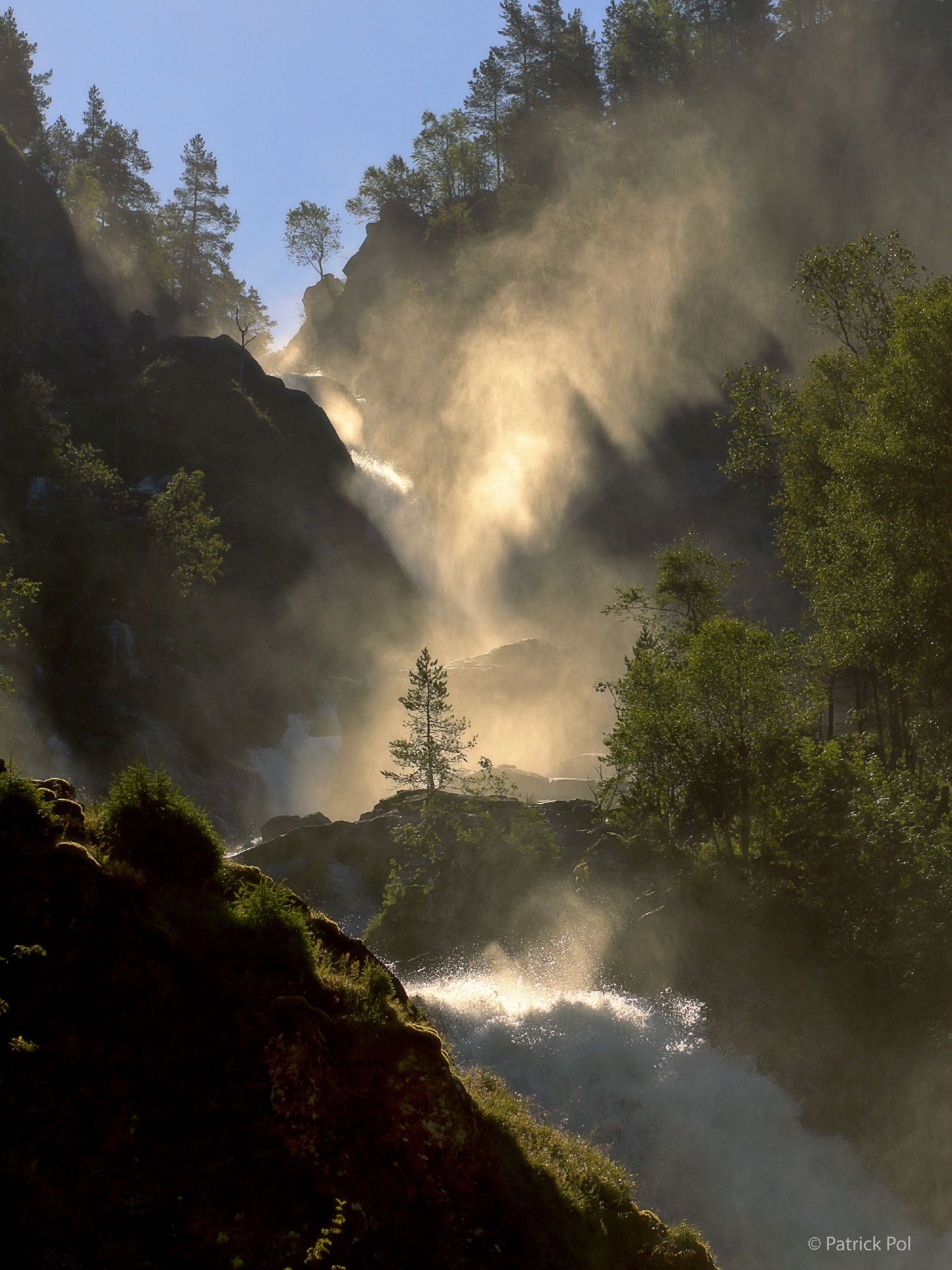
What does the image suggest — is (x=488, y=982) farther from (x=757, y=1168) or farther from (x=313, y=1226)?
(x=313, y=1226)

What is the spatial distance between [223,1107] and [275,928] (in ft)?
8.79

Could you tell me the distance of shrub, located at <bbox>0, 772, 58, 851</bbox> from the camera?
11930 millimetres

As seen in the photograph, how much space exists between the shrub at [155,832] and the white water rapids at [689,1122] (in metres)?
17.5

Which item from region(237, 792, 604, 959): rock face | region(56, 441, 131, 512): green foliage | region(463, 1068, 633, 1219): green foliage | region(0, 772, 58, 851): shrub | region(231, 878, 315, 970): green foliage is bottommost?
region(463, 1068, 633, 1219): green foliage

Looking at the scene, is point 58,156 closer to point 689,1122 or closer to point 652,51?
point 652,51

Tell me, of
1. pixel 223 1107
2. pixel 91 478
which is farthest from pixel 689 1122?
pixel 91 478

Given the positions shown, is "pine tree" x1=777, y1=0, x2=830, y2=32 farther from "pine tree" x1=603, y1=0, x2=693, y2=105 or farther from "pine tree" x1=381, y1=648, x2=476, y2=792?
"pine tree" x1=381, y1=648, x2=476, y2=792

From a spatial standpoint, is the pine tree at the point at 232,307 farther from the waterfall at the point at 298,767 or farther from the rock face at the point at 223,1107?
the rock face at the point at 223,1107

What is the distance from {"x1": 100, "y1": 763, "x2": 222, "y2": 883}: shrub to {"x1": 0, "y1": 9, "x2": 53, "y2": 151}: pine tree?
4251 inches

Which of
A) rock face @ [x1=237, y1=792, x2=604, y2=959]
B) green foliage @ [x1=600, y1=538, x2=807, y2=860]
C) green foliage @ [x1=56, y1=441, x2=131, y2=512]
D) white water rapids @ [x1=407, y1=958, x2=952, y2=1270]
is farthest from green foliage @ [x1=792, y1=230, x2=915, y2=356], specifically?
green foliage @ [x1=56, y1=441, x2=131, y2=512]

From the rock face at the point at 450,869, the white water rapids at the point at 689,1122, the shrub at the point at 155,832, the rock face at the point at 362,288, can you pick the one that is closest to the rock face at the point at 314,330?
the rock face at the point at 362,288

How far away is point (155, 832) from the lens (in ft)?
45.4

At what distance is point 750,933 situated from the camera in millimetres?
30953

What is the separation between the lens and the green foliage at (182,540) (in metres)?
62.8
